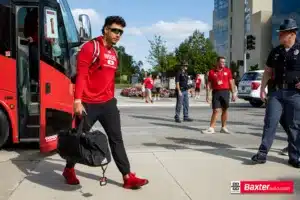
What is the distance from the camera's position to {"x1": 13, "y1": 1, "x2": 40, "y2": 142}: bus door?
7.76 m

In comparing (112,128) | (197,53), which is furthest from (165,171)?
(197,53)

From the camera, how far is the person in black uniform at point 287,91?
20.7 feet

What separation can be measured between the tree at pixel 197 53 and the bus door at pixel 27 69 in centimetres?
5147

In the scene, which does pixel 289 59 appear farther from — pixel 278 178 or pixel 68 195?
pixel 68 195

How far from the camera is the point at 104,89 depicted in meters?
5.30

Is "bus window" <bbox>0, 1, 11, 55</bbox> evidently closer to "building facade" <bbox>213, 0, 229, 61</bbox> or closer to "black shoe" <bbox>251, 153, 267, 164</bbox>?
"black shoe" <bbox>251, 153, 267, 164</bbox>

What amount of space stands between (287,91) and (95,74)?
2.79 meters

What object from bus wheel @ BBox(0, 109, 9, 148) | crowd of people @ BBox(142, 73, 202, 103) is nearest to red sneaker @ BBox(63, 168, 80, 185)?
bus wheel @ BBox(0, 109, 9, 148)

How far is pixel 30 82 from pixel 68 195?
10.6ft

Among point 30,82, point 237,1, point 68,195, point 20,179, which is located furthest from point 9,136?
point 237,1

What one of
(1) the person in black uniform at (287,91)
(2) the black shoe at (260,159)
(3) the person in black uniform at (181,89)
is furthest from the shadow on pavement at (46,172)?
(3) the person in black uniform at (181,89)

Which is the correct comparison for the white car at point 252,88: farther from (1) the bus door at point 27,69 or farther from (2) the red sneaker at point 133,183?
(2) the red sneaker at point 133,183

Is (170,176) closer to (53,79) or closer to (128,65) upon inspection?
(53,79)

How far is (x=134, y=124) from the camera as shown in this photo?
1295cm
